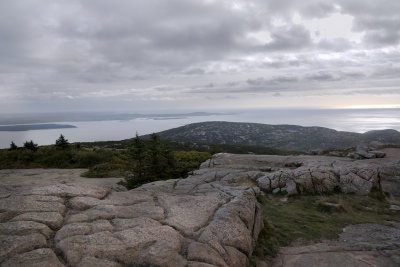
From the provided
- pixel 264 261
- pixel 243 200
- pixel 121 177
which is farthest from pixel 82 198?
pixel 121 177

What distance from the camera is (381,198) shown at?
14969 millimetres

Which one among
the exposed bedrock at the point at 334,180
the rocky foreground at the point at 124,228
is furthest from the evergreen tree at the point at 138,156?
the rocky foreground at the point at 124,228

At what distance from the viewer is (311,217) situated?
11.7 m

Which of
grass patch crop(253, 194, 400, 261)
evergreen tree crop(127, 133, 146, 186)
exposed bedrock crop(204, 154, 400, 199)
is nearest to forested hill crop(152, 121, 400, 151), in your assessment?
evergreen tree crop(127, 133, 146, 186)

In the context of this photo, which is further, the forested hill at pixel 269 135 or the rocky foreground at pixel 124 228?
the forested hill at pixel 269 135

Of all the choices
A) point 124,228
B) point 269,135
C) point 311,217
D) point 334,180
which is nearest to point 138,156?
point 311,217

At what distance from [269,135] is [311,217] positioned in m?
171

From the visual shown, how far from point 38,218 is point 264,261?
6.72 m

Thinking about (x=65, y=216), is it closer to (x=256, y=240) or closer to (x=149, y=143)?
(x=256, y=240)

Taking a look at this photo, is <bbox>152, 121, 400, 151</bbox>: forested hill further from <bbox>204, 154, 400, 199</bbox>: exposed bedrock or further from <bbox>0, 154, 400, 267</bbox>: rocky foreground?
<bbox>0, 154, 400, 267</bbox>: rocky foreground

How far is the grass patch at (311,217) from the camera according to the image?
8.84 metres

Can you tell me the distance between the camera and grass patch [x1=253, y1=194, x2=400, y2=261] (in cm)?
884

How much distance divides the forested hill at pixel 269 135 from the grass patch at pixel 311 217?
133 metres

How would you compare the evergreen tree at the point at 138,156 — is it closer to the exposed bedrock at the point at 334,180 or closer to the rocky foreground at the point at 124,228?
the exposed bedrock at the point at 334,180
